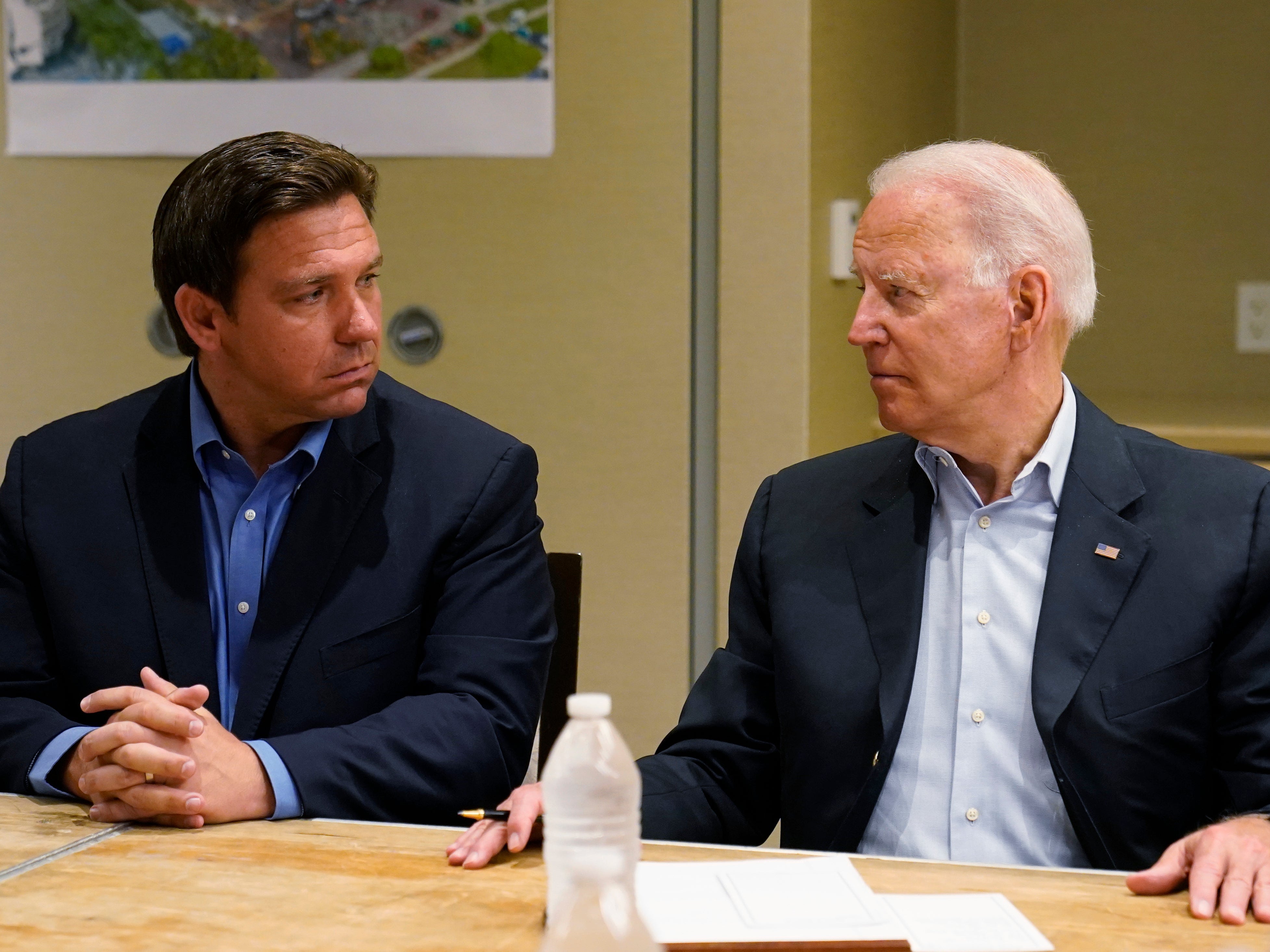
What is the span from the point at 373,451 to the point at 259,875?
0.72 meters

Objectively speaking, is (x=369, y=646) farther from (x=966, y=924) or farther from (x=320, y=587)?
(x=966, y=924)

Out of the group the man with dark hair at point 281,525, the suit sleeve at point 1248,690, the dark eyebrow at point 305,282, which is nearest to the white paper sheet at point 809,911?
the suit sleeve at point 1248,690

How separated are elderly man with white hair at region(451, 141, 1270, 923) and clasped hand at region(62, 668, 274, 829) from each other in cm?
43

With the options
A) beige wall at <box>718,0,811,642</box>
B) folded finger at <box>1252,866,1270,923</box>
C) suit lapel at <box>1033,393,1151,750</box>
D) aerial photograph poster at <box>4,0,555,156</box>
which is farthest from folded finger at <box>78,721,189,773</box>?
aerial photograph poster at <box>4,0,555,156</box>

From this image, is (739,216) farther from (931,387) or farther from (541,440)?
(931,387)

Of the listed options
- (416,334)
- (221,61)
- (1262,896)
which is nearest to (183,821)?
(1262,896)

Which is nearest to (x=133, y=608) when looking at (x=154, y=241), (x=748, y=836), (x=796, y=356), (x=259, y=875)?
(x=154, y=241)

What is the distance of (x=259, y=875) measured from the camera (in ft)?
4.21

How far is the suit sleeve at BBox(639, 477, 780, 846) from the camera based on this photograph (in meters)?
1.62

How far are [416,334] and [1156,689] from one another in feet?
5.78

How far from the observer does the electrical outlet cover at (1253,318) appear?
3.18 meters

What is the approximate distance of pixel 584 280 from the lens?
9.28ft

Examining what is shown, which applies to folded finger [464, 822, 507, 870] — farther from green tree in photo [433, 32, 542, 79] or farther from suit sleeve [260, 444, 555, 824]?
green tree in photo [433, 32, 542, 79]

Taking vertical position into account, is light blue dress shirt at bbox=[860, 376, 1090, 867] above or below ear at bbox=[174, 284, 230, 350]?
below
